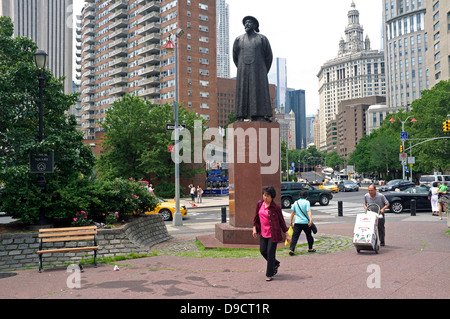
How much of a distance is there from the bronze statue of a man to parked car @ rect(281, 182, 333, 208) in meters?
16.7

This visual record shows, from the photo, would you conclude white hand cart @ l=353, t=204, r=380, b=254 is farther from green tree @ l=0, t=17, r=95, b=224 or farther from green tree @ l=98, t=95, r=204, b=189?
green tree @ l=98, t=95, r=204, b=189

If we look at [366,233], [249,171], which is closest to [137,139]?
[249,171]

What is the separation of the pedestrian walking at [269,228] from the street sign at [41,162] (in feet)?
20.1

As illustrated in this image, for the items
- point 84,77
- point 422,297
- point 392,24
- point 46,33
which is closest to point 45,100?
point 422,297

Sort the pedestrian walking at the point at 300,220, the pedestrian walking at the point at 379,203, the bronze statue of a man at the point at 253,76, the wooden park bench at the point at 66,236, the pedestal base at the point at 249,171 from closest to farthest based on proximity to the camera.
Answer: the wooden park bench at the point at 66,236, the pedestrian walking at the point at 300,220, the pedestrian walking at the point at 379,203, the pedestal base at the point at 249,171, the bronze statue of a man at the point at 253,76

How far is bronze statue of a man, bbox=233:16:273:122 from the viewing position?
1145 cm

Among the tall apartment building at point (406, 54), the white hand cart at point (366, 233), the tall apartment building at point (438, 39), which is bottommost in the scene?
the white hand cart at point (366, 233)

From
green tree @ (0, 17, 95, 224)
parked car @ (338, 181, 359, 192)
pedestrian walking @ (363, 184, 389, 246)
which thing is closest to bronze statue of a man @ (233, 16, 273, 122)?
pedestrian walking @ (363, 184, 389, 246)

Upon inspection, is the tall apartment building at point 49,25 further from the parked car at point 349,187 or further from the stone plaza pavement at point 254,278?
the stone plaza pavement at point 254,278

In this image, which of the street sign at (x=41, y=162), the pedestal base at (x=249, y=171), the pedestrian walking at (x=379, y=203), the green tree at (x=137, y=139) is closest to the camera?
the street sign at (x=41, y=162)

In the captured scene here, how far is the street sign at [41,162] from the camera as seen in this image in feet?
33.5

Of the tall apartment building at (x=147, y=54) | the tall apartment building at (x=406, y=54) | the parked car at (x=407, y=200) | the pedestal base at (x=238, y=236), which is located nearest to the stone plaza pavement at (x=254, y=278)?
the pedestal base at (x=238, y=236)

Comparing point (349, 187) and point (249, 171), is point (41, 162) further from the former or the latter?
point (349, 187)

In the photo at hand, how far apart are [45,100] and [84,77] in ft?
339
